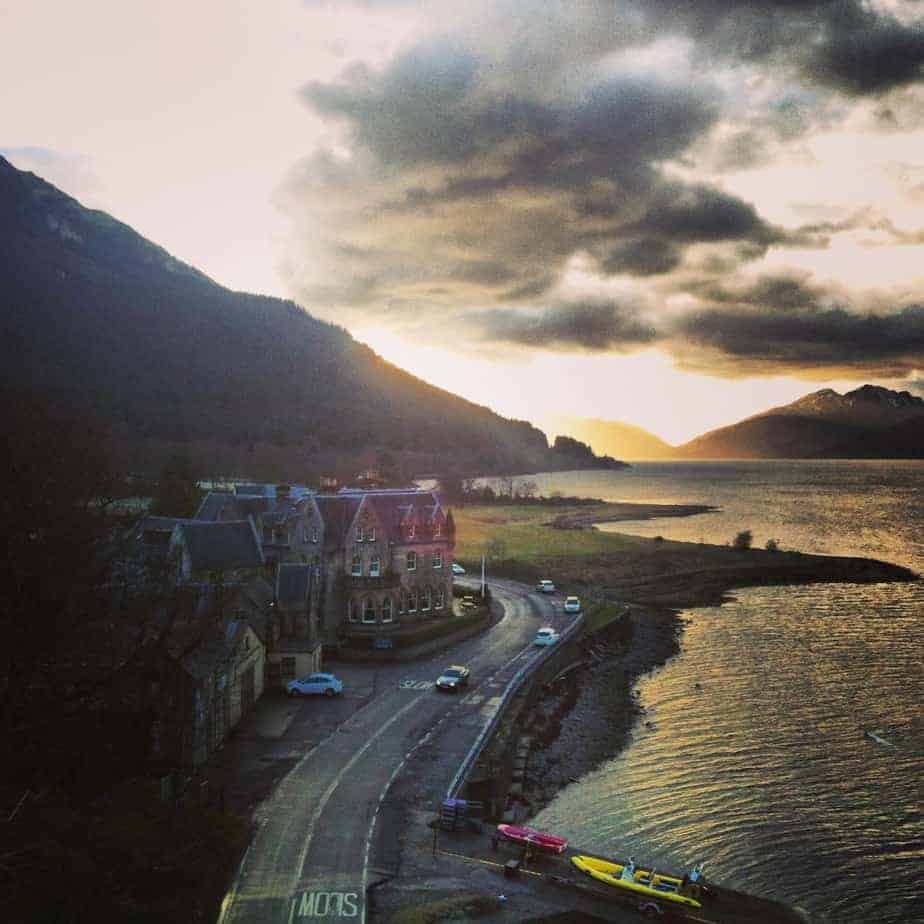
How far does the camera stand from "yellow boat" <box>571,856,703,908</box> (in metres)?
29.2

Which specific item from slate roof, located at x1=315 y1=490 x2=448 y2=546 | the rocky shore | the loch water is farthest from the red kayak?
slate roof, located at x1=315 y1=490 x2=448 y2=546

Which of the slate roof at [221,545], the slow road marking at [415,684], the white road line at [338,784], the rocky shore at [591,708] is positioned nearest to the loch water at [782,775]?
the rocky shore at [591,708]

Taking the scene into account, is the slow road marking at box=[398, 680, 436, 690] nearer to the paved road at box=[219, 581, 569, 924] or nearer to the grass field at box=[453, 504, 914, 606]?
the paved road at box=[219, 581, 569, 924]

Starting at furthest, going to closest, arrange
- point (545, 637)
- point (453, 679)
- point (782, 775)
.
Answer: point (545, 637) → point (453, 679) → point (782, 775)

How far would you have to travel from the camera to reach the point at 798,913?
3122cm

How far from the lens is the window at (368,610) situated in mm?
63906

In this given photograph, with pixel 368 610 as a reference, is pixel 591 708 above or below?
below

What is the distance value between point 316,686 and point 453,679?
28.0 feet

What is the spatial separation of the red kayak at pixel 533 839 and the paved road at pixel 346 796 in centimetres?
547

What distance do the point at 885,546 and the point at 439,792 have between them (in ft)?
471

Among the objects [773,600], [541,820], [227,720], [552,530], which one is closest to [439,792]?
[541,820]

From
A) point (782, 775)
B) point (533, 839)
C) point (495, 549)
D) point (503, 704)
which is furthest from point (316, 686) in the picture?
point (495, 549)

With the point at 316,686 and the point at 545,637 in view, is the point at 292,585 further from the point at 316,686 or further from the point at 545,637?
the point at 545,637

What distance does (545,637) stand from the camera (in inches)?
2502
